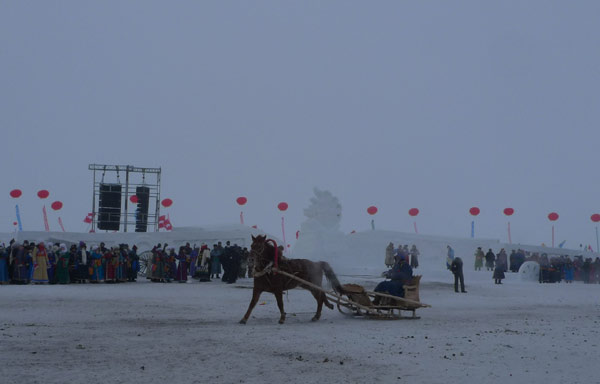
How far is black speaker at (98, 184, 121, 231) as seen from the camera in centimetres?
3581

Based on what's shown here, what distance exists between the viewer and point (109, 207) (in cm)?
3591

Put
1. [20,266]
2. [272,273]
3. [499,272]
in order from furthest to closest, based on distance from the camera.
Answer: [499,272]
[20,266]
[272,273]

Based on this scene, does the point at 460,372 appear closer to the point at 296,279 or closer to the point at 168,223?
the point at 296,279

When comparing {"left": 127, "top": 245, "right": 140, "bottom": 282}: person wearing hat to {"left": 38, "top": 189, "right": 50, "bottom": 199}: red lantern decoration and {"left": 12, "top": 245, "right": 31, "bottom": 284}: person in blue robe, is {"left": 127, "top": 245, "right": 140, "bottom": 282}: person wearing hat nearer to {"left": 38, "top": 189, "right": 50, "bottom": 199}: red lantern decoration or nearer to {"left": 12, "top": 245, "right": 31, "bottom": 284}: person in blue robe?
{"left": 12, "top": 245, "right": 31, "bottom": 284}: person in blue robe

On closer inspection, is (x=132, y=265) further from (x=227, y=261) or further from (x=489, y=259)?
(x=489, y=259)

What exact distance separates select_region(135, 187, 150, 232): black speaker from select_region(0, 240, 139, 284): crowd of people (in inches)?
338

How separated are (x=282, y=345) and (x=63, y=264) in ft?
62.2

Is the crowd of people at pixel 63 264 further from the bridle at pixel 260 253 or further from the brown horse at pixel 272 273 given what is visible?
the bridle at pixel 260 253

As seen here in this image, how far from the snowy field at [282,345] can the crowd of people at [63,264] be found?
29.5ft

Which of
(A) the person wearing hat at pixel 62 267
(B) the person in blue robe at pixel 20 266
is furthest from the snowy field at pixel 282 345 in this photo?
(A) the person wearing hat at pixel 62 267

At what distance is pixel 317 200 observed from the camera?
42.9 metres

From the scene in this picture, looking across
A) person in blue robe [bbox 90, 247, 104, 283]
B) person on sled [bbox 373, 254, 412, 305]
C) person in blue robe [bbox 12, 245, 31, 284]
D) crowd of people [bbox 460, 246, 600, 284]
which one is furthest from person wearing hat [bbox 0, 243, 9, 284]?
crowd of people [bbox 460, 246, 600, 284]

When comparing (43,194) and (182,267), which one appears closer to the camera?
(182,267)

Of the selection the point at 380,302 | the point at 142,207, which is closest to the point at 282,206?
the point at 142,207
